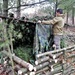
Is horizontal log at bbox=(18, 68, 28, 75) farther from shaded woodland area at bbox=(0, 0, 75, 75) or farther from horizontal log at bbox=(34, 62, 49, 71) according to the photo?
horizontal log at bbox=(34, 62, 49, 71)

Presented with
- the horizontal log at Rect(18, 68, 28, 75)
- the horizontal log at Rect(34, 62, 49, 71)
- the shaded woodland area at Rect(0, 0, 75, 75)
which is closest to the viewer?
the horizontal log at Rect(18, 68, 28, 75)

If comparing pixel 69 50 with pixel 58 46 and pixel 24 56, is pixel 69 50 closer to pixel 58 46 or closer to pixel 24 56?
pixel 58 46

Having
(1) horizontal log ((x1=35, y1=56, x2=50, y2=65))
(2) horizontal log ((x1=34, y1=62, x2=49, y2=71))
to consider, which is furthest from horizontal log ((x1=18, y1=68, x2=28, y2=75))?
(1) horizontal log ((x1=35, y1=56, x2=50, y2=65))

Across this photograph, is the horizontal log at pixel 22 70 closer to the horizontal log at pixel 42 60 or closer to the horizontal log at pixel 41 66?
the horizontal log at pixel 41 66

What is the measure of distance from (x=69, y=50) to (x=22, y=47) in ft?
5.48

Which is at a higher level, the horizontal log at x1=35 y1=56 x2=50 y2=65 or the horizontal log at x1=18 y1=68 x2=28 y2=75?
the horizontal log at x1=35 y1=56 x2=50 y2=65

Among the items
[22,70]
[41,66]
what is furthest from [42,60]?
[22,70]

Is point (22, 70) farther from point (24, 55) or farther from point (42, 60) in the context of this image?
point (24, 55)

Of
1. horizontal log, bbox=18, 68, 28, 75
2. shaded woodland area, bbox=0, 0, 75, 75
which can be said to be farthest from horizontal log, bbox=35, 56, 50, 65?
horizontal log, bbox=18, 68, 28, 75

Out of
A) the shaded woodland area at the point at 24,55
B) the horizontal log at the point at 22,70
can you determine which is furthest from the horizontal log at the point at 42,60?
the horizontal log at the point at 22,70

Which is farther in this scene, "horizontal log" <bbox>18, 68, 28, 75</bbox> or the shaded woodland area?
the shaded woodland area

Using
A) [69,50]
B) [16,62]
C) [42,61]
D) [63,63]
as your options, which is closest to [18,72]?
[16,62]

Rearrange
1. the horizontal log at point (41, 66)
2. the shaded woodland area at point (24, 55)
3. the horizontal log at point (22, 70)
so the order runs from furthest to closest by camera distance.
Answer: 1. the horizontal log at point (41, 66)
2. the shaded woodland area at point (24, 55)
3. the horizontal log at point (22, 70)

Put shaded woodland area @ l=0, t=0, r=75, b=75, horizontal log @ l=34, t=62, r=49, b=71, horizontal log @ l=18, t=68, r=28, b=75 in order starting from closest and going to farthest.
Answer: horizontal log @ l=18, t=68, r=28, b=75 → shaded woodland area @ l=0, t=0, r=75, b=75 → horizontal log @ l=34, t=62, r=49, b=71
